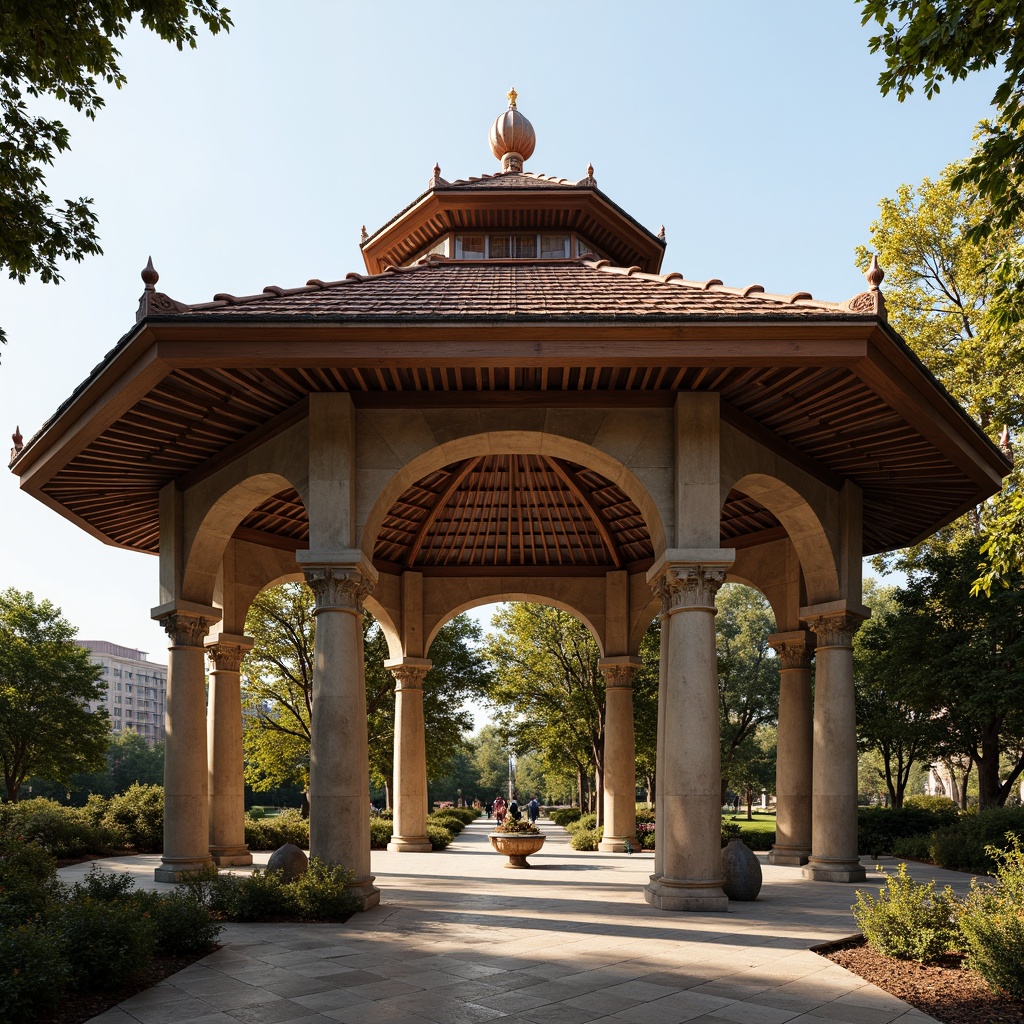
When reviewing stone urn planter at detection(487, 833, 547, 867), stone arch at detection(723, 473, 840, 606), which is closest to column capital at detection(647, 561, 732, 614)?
stone arch at detection(723, 473, 840, 606)

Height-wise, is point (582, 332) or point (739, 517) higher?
point (582, 332)

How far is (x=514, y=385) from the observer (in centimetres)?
1711

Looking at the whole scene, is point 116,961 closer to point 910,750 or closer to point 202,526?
point 202,526

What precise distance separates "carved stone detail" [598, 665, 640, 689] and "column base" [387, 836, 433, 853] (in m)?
7.56

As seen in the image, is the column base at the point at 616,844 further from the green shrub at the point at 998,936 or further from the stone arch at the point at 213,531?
the green shrub at the point at 998,936

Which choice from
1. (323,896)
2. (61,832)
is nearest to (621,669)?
(323,896)

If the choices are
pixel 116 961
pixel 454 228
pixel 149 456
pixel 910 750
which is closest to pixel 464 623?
pixel 910 750

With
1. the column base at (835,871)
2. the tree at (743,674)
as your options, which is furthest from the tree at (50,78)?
the tree at (743,674)

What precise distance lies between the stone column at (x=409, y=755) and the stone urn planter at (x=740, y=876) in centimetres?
1339

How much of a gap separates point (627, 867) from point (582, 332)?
14796mm

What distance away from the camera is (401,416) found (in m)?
17.0

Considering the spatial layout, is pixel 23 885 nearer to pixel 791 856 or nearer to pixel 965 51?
pixel 965 51

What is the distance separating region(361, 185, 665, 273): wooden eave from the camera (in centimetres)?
2456

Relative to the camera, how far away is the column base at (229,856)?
22.7 m
